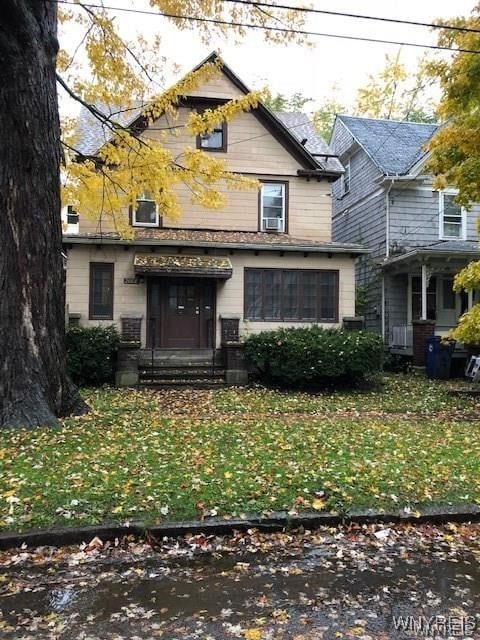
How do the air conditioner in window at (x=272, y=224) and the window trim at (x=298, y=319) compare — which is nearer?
the window trim at (x=298, y=319)

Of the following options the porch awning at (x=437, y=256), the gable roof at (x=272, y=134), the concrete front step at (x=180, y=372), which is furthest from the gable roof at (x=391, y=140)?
the concrete front step at (x=180, y=372)

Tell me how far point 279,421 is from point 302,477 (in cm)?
336

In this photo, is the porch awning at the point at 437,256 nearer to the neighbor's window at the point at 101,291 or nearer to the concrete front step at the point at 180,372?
the concrete front step at the point at 180,372

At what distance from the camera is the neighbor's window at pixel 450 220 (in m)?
18.1

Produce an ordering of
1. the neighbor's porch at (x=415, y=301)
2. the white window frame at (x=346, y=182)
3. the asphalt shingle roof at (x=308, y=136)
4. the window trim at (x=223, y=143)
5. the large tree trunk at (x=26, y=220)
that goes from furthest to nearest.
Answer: the white window frame at (x=346, y=182) < the neighbor's porch at (x=415, y=301) < the asphalt shingle roof at (x=308, y=136) < the window trim at (x=223, y=143) < the large tree trunk at (x=26, y=220)

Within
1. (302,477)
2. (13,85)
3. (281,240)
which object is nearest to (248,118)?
(281,240)

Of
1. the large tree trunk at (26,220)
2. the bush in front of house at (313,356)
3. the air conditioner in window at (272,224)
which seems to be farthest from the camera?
the air conditioner in window at (272,224)

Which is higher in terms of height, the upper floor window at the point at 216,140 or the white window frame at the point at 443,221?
the upper floor window at the point at 216,140

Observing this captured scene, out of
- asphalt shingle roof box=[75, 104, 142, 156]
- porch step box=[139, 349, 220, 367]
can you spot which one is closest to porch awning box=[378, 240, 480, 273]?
porch step box=[139, 349, 220, 367]

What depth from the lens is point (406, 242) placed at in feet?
58.9

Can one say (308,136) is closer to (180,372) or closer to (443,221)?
(443,221)

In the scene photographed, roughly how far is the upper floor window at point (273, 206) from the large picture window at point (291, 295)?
194cm

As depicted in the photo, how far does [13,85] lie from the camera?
23.4ft

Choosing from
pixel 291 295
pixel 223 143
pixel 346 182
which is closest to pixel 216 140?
pixel 223 143
